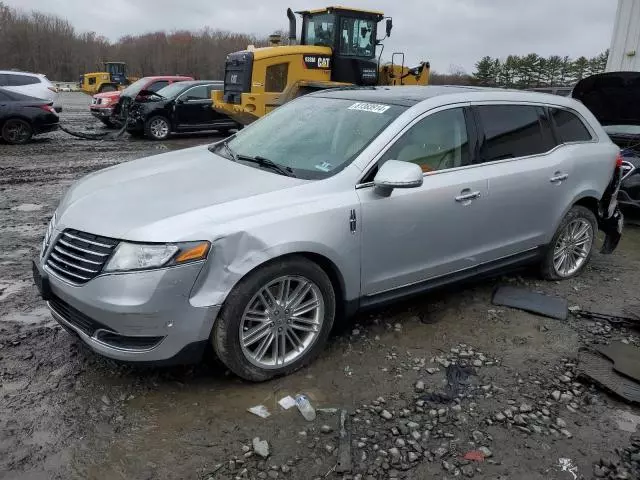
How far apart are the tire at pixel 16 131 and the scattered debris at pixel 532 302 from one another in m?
12.8

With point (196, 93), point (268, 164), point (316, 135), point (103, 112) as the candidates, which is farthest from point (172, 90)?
point (268, 164)

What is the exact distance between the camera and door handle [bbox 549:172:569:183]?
4.41 meters

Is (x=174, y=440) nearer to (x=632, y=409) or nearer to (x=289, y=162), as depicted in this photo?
(x=289, y=162)

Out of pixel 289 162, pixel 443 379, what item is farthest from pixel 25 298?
pixel 443 379

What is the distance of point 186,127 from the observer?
15000mm

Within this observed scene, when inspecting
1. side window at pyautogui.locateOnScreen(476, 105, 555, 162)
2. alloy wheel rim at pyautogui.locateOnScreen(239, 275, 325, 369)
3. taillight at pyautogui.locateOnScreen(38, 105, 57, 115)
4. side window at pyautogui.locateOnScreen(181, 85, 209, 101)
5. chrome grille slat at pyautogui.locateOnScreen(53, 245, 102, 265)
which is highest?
side window at pyautogui.locateOnScreen(181, 85, 209, 101)

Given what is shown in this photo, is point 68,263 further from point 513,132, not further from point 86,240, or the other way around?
point 513,132

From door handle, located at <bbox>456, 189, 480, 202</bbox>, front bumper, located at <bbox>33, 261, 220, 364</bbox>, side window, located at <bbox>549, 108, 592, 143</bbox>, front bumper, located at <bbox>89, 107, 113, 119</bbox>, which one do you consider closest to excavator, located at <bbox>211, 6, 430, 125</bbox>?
front bumper, located at <bbox>89, 107, 113, 119</bbox>

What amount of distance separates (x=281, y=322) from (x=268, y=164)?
1.09 meters

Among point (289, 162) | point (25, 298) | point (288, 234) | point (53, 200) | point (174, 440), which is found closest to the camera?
point (174, 440)

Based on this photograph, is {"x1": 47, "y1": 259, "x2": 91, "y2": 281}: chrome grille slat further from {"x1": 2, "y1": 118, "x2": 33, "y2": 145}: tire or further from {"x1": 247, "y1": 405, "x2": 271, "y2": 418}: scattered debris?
{"x1": 2, "y1": 118, "x2": 33, "y2": 145}: tire

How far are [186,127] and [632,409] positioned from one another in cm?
1378

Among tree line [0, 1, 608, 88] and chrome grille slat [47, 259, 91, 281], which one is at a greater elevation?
tree line [0, 1, 608, 88]

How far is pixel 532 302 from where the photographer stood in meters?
4.44
